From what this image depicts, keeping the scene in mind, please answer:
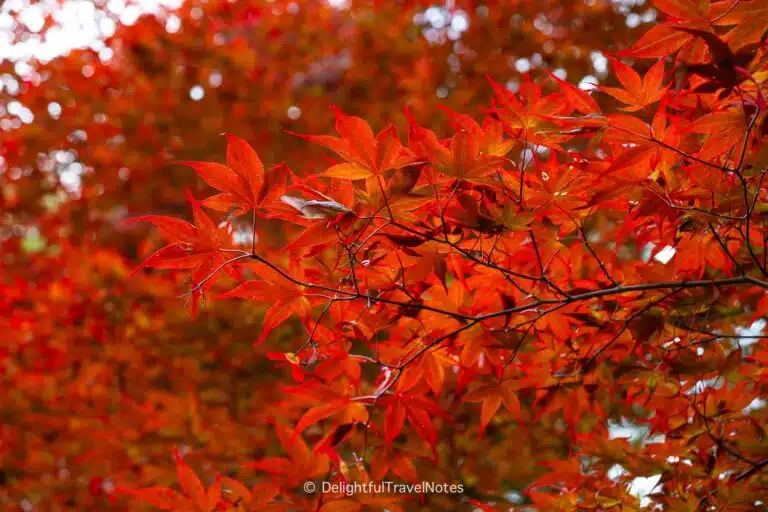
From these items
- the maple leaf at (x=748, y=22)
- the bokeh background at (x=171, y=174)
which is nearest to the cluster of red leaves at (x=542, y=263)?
the maple leaf at (x=748, y=22)

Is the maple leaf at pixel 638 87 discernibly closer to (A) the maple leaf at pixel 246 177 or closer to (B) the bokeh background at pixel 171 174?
(A) the maple leaf at pixel 246 177

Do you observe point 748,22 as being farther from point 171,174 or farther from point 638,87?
point 171,174

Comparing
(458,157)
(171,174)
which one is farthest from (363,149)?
(171,174)

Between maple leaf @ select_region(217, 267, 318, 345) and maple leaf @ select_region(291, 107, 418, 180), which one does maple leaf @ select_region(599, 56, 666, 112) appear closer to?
maple leaf @ select_region(291, 107, 418, 180)

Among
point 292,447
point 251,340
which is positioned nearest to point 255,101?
point 251,340

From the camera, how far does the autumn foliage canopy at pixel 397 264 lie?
79cm

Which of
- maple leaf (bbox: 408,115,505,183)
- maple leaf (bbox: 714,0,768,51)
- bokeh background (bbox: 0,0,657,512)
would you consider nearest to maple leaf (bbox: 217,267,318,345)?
maple leaf (bbox: 408,115,505,183)

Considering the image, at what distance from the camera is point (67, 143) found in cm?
375

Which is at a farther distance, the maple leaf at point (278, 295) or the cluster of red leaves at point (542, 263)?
the maple leaf at point (278, 295)

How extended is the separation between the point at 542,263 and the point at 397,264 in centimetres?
A: 27

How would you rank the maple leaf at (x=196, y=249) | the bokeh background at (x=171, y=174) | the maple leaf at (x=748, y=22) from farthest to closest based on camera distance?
the bokeh background at (x=171, y=174) → the maple leaf at (x=196, y=249) → the maple leaf at (x=748, y=22)

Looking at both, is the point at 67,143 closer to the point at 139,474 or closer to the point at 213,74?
the point at 213,74

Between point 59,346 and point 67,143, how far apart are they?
1360 mm

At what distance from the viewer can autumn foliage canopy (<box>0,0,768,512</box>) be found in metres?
0.79
